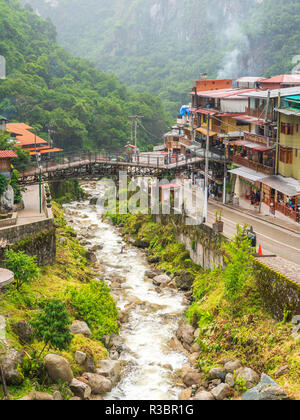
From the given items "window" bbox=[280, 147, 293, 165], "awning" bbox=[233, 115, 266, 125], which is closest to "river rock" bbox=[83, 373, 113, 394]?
"window" bbox=[280, 147, 293, 165]

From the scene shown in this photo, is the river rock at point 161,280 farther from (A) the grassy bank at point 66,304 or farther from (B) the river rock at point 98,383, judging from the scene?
(B) the river rock at point 98,383

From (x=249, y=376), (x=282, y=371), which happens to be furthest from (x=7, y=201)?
(x=282, y=371)

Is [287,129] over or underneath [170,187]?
over

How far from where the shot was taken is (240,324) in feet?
98.6

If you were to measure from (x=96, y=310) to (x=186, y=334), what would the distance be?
594 cm

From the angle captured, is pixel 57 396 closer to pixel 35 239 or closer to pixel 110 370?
pixel 110 370

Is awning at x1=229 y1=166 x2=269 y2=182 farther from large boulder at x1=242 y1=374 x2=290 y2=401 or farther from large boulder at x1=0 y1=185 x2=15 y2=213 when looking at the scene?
large boulder at x1=242 y1=374 x2=290 y2=401

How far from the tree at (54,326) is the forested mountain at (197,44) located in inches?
3870

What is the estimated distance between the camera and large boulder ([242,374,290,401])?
21953 mm

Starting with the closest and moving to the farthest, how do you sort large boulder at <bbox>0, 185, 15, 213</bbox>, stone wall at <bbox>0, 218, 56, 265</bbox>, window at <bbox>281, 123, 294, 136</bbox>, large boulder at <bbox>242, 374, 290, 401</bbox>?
large boulder at <bbox>242, 374, 290, 401</bbox> < stone wall at <bbox>0, 218, 56, 265</bbox> < large boulder at <bbox>0, 185, 15, 213</bbox> < window at <bbox>281, 123, 294, 136</bbox>

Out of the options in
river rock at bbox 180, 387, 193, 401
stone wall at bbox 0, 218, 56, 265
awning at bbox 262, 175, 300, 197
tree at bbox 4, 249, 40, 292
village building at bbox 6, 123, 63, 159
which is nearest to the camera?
river rock at bbox 180, 387, 193, 401

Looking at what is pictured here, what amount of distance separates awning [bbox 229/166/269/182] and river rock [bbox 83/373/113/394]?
25.6m

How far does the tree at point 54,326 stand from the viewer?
2584 cm
